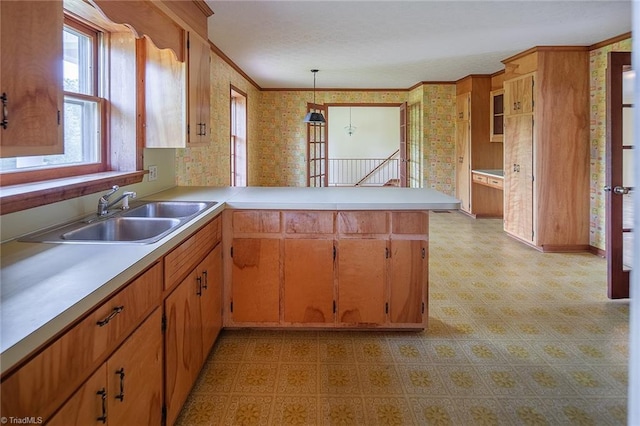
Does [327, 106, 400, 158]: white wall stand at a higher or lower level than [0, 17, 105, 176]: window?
higher

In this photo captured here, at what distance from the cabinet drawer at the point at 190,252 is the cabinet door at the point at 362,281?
31.1 inches

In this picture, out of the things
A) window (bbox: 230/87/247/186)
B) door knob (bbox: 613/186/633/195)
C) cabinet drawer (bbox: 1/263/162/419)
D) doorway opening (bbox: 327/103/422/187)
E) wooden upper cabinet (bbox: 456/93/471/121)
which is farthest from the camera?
doorway opening (bbox: 327/103/422/187)

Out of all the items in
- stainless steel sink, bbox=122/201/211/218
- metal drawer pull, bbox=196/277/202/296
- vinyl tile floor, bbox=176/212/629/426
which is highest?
stainless steel sink, bbox=122/201/211/218

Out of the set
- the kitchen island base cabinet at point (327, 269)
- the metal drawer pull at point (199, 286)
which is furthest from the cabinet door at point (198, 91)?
the metal drawer pull at point (199, 286)

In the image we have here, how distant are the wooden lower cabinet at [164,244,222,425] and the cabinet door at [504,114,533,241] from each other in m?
4.18

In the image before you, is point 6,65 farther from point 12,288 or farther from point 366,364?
point 366,364

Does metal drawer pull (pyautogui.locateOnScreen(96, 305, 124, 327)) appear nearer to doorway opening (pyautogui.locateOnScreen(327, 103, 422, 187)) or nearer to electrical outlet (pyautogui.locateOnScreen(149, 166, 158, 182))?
electrical outlet (pyautogui.locateOnScreen(149, 166, 158, 182))

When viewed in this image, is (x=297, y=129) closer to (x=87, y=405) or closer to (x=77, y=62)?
(x=77, y=62)

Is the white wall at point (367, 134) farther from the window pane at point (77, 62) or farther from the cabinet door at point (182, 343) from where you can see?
the cabinet door at point (182, 343)

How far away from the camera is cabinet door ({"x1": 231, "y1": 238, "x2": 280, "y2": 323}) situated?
279 cm

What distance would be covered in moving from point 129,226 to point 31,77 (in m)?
1.01

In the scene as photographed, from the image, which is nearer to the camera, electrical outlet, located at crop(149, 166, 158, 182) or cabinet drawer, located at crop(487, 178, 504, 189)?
electrical outlet, located at crop(149, 166, 158, 182)

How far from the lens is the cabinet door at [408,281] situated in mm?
2775

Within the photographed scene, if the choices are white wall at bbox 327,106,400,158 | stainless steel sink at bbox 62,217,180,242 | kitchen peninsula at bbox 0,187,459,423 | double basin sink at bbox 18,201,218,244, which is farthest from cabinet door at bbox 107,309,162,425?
A: white wall at bbox 327,106,400,158
